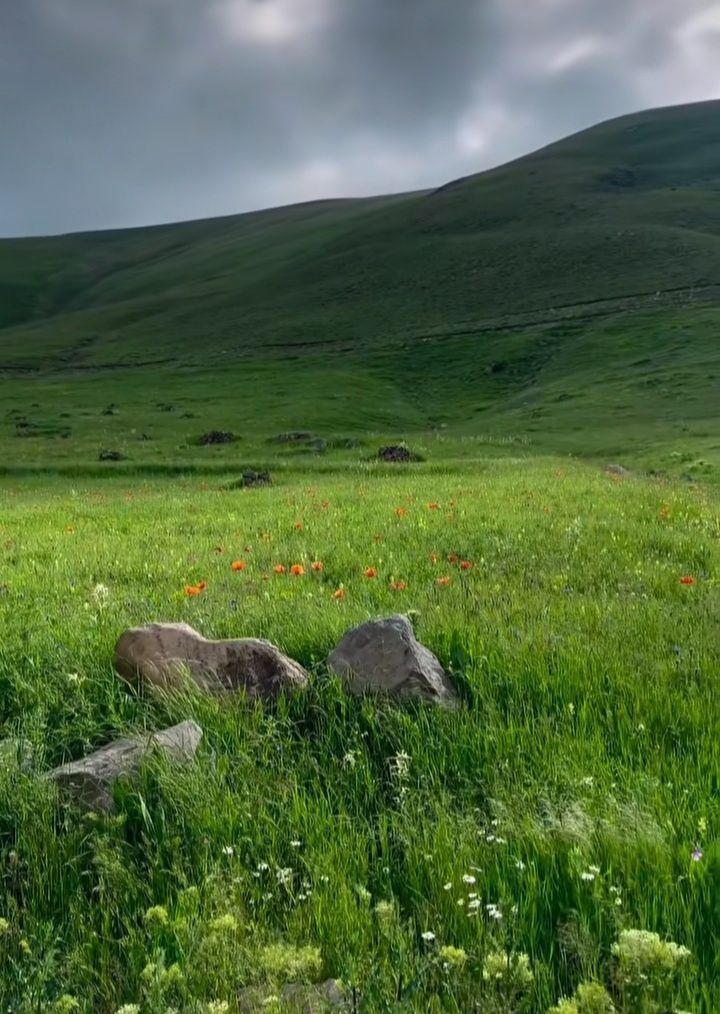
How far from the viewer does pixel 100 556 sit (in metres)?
11.5

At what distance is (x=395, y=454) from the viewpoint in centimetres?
4009

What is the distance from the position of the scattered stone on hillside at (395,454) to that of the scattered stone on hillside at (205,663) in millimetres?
34013

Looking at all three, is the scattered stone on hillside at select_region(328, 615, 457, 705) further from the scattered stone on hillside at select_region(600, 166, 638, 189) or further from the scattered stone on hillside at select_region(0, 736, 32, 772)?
the scattered stone on hillside at select_region(600, 166, 638, 189)

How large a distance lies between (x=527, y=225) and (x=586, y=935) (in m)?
143

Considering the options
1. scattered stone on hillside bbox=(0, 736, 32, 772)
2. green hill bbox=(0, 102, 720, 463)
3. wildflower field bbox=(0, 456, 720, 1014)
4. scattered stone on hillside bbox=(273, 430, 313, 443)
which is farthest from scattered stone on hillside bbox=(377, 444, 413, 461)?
scattered stone on hillside bbox=(0, 736, 32, 772)

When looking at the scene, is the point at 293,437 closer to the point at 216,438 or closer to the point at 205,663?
the point at 216,438

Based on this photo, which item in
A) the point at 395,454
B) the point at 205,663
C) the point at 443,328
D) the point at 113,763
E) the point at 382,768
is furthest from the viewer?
the point at 443,328

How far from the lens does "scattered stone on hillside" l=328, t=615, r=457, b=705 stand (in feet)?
17.3

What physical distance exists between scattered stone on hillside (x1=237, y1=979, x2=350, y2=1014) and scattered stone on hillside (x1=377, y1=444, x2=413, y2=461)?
121 ft

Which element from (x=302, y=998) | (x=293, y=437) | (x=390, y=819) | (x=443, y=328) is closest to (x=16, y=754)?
(x=390, y=819)

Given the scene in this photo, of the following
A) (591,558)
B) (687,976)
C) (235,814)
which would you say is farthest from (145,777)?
(591,558)

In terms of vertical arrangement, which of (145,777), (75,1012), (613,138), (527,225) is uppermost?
(613,138)

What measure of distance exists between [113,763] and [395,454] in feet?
118

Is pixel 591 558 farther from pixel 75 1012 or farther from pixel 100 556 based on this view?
pixel 75 1012
